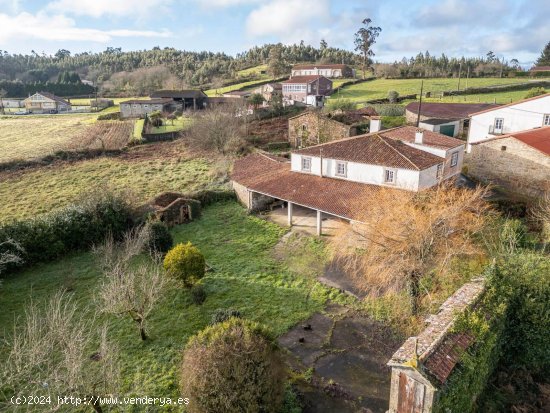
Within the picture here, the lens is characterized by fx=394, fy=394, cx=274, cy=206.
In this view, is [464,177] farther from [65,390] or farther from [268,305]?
[65,390]

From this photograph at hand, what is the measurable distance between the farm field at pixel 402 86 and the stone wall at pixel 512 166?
148 feet

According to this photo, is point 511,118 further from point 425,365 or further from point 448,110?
point 425,365

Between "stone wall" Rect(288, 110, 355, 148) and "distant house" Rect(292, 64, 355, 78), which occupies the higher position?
"distant house" Rect(292, 64, 355, 78)

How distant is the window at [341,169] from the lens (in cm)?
2894

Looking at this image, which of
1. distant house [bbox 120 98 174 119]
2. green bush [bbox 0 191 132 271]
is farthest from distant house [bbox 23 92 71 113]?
green bush [bbox 0 191 132 271]

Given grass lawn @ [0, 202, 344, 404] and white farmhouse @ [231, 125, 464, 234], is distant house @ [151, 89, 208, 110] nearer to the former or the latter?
white farmhouse @ [231, 125, 464, 234]

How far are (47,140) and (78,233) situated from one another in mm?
46204

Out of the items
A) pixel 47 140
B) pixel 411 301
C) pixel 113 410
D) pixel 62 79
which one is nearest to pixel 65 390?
pixel 113 410

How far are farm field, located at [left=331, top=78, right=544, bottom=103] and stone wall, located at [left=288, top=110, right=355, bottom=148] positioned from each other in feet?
101

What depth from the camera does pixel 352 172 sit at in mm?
28516

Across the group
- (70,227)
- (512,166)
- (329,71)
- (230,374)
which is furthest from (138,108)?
(230,374)

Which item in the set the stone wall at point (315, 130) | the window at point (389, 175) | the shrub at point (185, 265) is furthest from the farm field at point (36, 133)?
the window at point (389, 175)

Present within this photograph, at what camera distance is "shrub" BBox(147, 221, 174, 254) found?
2403 centimetres

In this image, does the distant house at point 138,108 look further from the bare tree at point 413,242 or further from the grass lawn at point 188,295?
the bare tree at point 413,242
